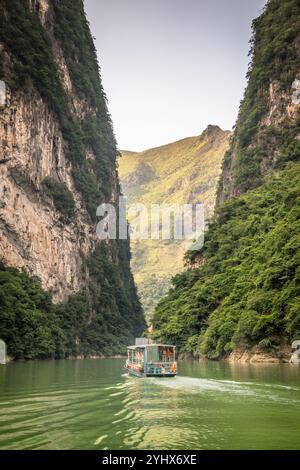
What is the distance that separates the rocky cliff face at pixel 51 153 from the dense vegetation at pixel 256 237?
21848 mm

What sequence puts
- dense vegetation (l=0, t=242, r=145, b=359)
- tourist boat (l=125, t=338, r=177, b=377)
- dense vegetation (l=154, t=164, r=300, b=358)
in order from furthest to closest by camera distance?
dense vegetation (l=0, t=242, r=145, b=359), dense vegetation (l=154, t=164, r=300, b=358), tourist boat (l=125, t=338, r=177, b=377)

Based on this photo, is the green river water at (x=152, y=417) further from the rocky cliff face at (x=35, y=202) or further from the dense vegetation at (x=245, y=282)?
the rocky cliff face at (x=35, y=202)

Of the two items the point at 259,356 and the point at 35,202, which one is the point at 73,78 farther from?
the point at 259,356

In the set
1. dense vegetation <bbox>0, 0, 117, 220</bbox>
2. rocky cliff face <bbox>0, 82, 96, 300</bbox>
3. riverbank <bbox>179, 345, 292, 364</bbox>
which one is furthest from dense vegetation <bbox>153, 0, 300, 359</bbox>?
dense vegetation <bbox>0, 0, 117, 220</bbox>

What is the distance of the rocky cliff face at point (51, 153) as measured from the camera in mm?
76312

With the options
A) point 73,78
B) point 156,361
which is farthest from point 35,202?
point 156,361

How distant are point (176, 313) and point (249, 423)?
2226 inches

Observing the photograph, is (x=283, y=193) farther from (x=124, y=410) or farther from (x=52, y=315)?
(x=124, y=410)

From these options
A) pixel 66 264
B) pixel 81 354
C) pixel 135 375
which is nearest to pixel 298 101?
pixel 66 264

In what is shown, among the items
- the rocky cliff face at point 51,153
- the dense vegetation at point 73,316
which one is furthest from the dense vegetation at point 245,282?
the rocky cliff face at point 51,153

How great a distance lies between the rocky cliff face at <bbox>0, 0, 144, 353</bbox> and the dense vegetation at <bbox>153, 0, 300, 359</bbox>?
21848 mm

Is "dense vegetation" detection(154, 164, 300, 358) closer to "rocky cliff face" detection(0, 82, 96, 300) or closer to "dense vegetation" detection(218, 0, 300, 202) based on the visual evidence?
"dense vegetation" detection(218, 0, 300, 202)

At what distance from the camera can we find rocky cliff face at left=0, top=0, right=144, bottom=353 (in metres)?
76.3

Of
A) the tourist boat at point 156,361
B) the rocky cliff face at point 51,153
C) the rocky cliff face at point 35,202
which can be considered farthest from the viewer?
the rocky cliff face at point 51,153
